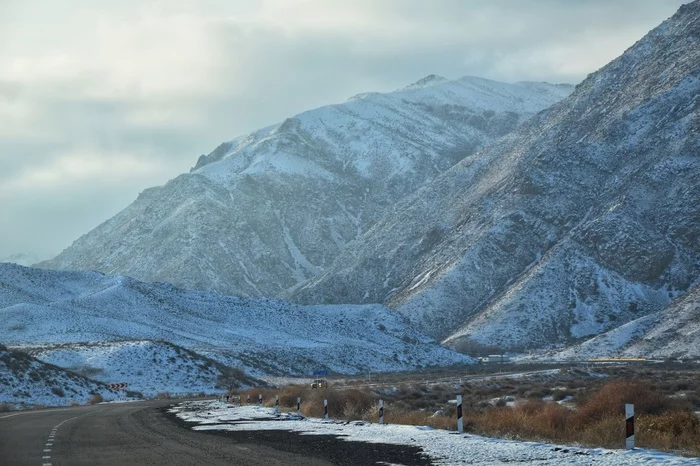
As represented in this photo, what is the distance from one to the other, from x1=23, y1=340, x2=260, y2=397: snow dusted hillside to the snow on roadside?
54.9 metres

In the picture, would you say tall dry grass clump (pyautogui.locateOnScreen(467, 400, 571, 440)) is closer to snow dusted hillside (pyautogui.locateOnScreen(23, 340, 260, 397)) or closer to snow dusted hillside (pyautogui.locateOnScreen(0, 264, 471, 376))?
snow dusted hillside (pyautogui.locateOnScreen(23, 340, 260, 397))

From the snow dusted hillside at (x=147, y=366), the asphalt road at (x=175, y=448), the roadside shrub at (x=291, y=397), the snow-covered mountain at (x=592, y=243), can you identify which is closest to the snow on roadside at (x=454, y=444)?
the asphalt road at (x=175, y=448)

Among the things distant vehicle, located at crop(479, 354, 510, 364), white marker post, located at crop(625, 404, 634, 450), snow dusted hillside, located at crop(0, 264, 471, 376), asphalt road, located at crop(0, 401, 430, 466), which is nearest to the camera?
white marker post, located at crop(625, 404, 634, 450)

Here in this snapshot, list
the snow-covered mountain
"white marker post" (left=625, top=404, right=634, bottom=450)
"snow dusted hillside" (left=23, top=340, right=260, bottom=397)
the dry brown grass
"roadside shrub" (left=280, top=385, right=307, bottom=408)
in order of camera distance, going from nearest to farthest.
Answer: "white marker post" (left=625, top=404, right=634, bottom=450), the dry brown grass, "roadside shrub" (left=280, top=385, right=307, bottom=408), "snow dusted hillside" (left=23, top=340, right=260, bottom=397), the snow-covered mountain

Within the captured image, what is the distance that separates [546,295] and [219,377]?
84354mm

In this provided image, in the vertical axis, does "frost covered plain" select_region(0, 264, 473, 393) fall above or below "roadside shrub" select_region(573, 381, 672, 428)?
above

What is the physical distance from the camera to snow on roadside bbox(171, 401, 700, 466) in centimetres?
1700

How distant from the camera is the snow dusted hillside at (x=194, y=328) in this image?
111 metres

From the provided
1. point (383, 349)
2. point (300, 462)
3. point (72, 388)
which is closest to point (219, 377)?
point (72, 388)

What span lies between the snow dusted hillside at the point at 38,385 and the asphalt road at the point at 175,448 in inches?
1433

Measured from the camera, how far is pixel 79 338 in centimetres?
11625

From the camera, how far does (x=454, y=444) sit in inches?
837

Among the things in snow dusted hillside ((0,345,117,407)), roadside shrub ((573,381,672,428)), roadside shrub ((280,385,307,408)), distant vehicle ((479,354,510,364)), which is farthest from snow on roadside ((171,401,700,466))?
distant vehicle ((479,354,510,364))

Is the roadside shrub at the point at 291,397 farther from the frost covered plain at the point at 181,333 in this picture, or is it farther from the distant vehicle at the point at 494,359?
the distant vehicle at the point at 494,359
